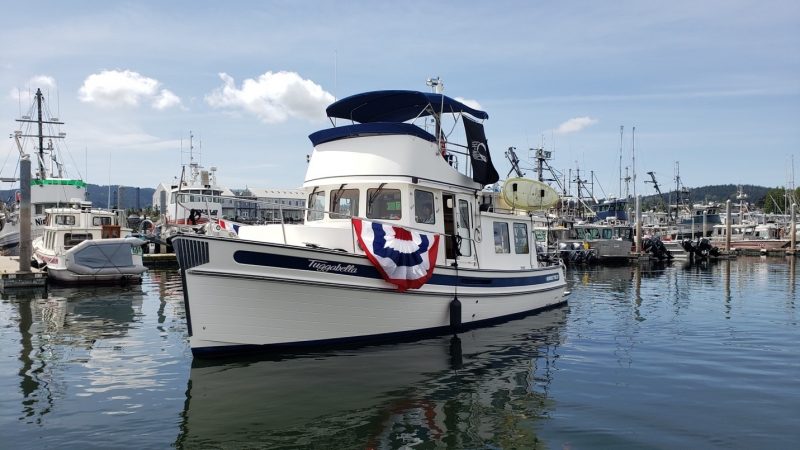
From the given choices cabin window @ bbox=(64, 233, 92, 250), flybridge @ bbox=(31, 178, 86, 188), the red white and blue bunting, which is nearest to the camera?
the red white and blue bunting

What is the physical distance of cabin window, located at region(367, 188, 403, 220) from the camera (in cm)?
1259

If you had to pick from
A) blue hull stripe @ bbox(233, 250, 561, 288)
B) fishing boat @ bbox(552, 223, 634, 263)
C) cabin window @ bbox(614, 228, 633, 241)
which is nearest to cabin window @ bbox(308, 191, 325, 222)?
blue hull stripe @ bbox(233, 250, 561, 288)

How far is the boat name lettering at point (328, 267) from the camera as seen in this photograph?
10.2 meters

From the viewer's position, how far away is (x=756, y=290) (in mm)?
24312

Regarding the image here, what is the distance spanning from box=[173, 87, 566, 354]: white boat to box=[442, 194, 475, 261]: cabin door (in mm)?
29

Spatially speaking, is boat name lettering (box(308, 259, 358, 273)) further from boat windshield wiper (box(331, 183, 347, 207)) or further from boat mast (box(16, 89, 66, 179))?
boat mast (box(16, 89, 66, 179))

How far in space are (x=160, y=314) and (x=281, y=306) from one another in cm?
806

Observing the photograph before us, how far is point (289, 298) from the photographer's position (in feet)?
33.4

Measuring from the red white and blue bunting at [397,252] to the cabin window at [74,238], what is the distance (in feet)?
63.9

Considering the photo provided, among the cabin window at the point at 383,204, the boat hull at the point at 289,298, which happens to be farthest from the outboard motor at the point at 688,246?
the cabin window at the point at 383,204

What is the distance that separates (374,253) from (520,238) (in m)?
6.45

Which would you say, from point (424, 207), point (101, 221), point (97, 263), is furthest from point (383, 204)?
point (101, 221)

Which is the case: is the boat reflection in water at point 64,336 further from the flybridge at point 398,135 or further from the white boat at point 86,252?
the flybridge at point 398,135

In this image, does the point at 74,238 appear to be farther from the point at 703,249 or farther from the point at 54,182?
the point at 703,249
